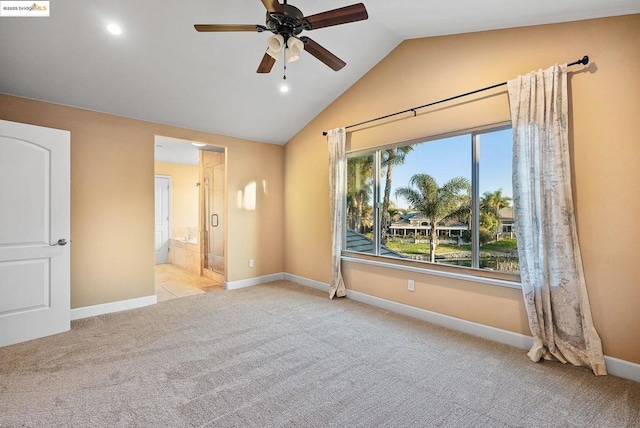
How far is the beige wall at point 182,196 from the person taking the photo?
7430 millimetres

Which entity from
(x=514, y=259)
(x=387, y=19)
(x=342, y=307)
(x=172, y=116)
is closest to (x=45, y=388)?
(x=342, y=307)

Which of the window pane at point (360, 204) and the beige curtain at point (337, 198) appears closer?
the window pane at point (360, 204)

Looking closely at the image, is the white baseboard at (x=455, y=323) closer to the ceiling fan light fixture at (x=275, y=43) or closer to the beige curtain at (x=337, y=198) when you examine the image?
the beige curtain at (x=337, y=198)

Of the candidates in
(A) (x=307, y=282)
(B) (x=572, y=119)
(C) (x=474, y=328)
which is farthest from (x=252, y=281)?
(B) (x=572, y=119)

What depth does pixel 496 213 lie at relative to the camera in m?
2.94

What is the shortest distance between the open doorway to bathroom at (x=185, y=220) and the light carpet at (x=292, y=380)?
5.78 feet

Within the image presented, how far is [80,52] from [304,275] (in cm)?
398

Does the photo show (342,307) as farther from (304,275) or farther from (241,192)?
(241,192)

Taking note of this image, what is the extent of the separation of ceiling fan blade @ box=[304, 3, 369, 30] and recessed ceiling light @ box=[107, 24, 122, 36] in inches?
74.6

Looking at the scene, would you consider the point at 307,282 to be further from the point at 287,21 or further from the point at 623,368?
the point at 287,21

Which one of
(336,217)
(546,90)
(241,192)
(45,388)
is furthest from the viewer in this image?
(241,192)

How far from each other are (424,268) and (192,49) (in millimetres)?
3492

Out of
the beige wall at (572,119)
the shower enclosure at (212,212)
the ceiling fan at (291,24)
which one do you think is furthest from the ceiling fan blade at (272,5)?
the shower enclosure at (212,212)

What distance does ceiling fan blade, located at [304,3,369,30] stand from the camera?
190 cm
